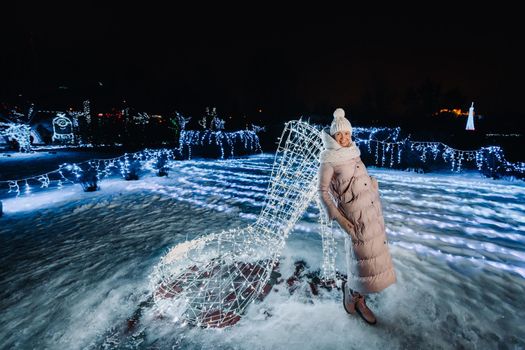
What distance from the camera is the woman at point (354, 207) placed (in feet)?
7.72

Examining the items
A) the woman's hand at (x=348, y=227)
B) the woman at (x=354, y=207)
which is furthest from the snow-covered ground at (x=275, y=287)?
the woman's hand at (x=348, y=227)

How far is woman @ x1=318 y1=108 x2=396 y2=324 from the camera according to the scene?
235 cm

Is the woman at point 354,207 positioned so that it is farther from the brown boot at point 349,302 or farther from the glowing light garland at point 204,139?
the glowing light garland at point 204,139

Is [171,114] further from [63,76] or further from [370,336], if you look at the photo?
[370,336]

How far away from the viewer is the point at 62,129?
102ft

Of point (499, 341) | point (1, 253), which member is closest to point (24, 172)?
point (1, 253)

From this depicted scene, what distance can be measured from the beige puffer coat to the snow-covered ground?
0.69m

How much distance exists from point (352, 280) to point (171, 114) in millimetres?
35681

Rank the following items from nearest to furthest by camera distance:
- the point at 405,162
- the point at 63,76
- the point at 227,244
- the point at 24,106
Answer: the point at 227,244, the point at 405,162, the point at 24,106, the point at 63,76

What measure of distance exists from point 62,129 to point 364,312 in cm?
3847

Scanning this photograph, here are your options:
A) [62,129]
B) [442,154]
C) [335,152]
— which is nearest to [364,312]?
[335,152]

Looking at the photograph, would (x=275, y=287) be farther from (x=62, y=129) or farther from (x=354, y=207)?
(x=62, y=129)

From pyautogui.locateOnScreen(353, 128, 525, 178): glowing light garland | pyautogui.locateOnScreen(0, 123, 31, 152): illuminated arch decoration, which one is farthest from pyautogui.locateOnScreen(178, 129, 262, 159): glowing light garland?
pyautogui.locateOnScreen(0, 123, 31, 152): illuminated arch decoration

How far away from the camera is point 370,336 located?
8.33 feet
